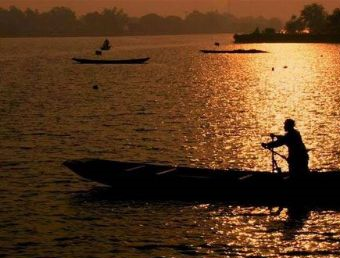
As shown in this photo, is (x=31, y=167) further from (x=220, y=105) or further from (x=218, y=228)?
(x=220, y=105)

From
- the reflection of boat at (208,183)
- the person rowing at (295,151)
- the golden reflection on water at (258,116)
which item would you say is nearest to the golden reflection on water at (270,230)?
the reflection of boat at (208,183)

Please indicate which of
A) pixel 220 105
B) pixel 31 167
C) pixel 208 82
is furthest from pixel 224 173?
pixel 208 82

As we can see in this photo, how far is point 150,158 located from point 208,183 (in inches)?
467

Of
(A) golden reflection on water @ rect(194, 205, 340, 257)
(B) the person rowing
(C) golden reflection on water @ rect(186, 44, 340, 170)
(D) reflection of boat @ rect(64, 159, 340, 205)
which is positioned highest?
(B) the person rowing

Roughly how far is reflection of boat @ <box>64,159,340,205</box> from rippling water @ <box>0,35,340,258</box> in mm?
623

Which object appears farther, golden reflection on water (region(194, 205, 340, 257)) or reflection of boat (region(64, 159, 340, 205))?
reflection of boat (region(64, 159, 340, 205))

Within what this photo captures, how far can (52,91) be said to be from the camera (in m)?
92.7

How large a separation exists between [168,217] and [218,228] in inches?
84.9

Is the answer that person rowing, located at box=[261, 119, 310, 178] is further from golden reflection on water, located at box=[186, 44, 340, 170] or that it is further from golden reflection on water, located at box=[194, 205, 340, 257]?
golden reflection on water, located at box=[186, 44, 340, 170]

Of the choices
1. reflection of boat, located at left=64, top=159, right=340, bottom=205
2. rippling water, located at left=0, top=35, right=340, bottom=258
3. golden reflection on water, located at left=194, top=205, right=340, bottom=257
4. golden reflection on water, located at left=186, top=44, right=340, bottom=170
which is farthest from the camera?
golden reflection on water, located at left=186, top=44, right=340, bottom=170

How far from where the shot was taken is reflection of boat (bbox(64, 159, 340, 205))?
2825 centimetres

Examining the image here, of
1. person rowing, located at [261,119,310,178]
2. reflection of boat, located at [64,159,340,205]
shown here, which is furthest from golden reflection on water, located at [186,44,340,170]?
person rowing, located at [261,119,310,178]

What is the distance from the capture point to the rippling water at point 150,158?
80.9 ft

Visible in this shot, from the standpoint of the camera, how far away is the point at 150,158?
134ft
